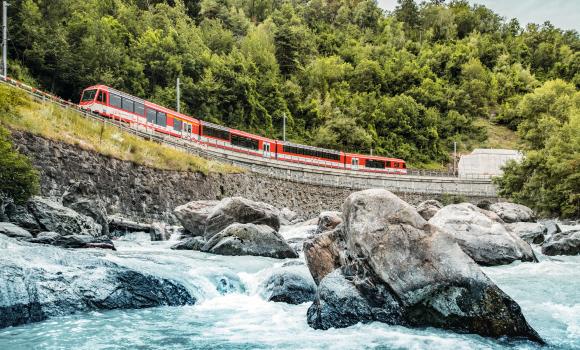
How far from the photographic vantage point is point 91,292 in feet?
30.0

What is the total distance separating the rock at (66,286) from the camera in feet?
26.7

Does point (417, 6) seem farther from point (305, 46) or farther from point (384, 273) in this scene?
point (384, 273)

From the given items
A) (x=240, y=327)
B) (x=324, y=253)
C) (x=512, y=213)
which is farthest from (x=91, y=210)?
(x=512, y=213)

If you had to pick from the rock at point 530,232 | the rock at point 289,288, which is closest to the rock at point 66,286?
the rock at point 289,288

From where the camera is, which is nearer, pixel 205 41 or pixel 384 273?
pixel 384 273

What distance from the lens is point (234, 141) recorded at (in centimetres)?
4294

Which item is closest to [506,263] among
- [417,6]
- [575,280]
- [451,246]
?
[575,280]

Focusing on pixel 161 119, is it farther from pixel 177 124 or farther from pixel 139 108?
pixel 139 108

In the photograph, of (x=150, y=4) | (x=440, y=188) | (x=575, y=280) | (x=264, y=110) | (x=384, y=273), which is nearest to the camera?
(x=384, y=273)

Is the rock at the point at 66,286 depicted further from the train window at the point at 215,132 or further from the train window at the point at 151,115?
the train window at the point at 215,132

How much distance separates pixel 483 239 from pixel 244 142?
31460 mm

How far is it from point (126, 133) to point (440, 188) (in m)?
39.6

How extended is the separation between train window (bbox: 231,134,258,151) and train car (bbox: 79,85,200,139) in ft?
13.6

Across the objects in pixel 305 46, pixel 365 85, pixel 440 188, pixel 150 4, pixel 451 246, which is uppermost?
pixel 150 4
